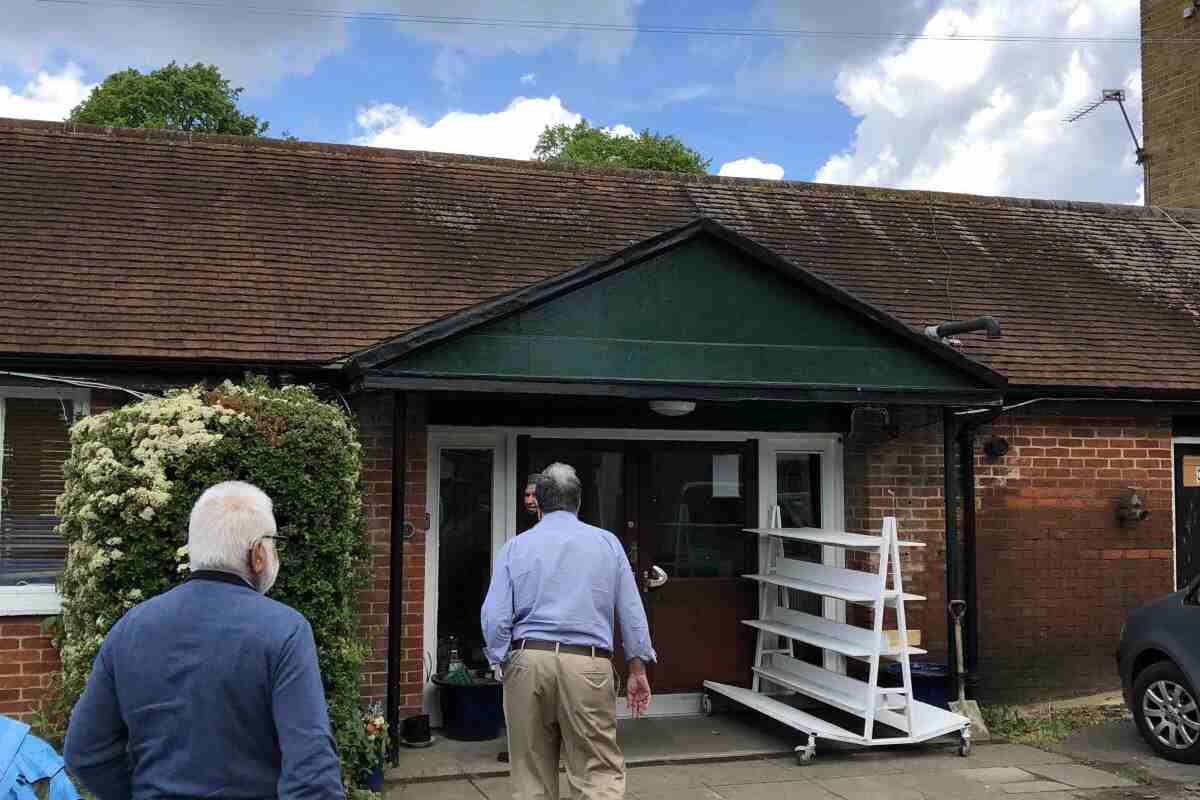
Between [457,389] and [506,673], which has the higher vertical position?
[457,389]

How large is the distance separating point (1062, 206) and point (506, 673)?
995cm

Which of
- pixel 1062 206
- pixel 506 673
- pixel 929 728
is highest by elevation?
pixel 1062 206

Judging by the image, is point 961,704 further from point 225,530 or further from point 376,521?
point 225,530

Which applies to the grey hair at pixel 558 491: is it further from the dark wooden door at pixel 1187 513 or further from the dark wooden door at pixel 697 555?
the dark wooden door at pixel 1187 513

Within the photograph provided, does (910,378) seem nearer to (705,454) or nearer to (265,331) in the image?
(705,454)

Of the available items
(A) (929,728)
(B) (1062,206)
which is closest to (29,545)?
(A) (929,728)

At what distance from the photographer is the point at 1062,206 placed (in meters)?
12.5

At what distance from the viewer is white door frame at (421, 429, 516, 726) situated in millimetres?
7883

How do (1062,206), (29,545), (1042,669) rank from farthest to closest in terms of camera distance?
(1062,206), (1042,669), (29,545)

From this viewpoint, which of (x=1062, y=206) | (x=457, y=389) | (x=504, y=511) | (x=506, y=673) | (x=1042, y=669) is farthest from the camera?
(x=1062, y=206)

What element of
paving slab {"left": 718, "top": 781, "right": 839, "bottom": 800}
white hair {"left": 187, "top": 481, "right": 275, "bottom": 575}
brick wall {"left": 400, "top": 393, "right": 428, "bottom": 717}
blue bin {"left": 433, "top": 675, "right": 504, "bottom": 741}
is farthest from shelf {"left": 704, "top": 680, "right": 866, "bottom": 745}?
white hair {"left": 187, "top": 481, "right": 275, "bottom": 575}

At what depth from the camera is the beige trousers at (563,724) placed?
15.6 feet

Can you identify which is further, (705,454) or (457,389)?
(705,454)

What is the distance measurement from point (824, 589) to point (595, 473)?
192 cm
